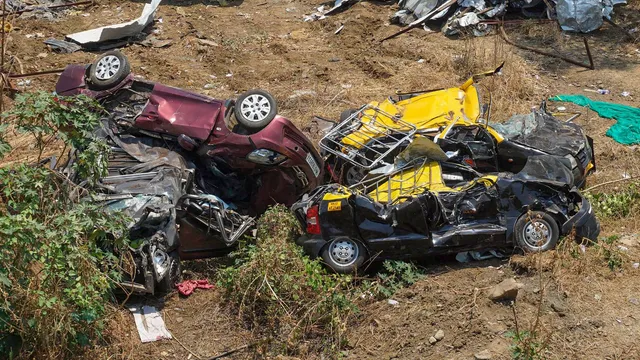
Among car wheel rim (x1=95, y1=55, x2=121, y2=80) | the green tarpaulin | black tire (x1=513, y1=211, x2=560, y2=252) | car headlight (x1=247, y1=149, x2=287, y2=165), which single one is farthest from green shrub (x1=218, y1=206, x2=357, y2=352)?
the green tarpaulin

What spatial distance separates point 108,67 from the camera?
883cm

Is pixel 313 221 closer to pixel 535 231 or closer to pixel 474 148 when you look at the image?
pixel 535 231

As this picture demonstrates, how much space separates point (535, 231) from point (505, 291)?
1.00 m

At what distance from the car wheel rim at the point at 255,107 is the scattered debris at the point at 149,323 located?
231cm

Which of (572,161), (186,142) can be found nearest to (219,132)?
(186,142)

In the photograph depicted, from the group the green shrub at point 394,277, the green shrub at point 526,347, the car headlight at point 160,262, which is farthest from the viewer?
the green shrub at point 394,277

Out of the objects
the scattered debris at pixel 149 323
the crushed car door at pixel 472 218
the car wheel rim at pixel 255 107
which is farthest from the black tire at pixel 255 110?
the scattered debris at pixel 149 323

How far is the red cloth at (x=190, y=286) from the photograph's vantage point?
747 centimetres

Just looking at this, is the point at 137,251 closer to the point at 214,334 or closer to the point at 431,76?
the point at 214,334

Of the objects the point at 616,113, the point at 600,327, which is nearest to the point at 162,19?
the point at 616,113

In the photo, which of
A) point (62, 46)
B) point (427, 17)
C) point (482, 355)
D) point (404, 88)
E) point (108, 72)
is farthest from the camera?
point (427, 17)

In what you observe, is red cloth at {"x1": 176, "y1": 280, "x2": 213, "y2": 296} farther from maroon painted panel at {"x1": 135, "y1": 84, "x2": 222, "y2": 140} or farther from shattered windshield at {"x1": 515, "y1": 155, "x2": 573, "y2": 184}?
shattered windshield at {"x1": 515, "y1": 155, "x2": 573, "y2": 184}

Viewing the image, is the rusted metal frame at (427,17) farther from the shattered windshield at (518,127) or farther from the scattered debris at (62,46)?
the scattered debris at (62,46)

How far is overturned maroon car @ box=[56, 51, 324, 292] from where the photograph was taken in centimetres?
738
